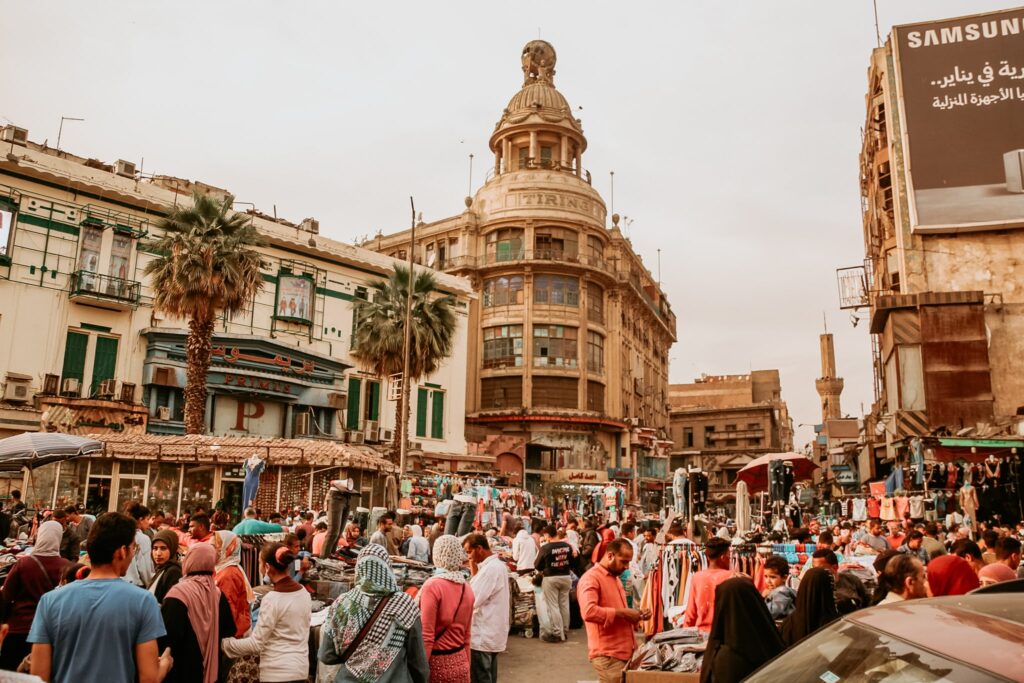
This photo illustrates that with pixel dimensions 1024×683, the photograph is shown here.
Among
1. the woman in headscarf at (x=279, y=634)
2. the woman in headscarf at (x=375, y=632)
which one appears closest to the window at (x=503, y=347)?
the woman in headscarf at (x=279, y=634)

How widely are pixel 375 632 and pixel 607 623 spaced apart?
2493 mm

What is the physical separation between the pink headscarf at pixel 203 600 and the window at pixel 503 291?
139 ft

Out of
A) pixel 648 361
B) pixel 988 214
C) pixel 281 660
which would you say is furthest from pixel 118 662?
pixel 648 361

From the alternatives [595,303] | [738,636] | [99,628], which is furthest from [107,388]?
[595,303]

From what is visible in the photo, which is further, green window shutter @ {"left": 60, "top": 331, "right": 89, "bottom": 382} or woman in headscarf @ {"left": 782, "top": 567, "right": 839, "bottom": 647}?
green window shutter @ {"left": 60, "top": 331, "right": 89, "bottom": 382}

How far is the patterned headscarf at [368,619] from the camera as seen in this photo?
420 cm

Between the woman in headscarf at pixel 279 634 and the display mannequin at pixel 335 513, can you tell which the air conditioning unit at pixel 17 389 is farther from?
the woman in headscarf at pixel 279 634

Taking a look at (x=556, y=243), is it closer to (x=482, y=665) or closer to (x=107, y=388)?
(x=107, y=388)

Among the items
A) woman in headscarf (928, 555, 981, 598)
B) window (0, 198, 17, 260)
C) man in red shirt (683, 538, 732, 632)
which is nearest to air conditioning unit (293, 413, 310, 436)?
window (0, 198, 17, 260)

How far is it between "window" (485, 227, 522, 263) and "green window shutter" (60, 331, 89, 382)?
86.7 ft

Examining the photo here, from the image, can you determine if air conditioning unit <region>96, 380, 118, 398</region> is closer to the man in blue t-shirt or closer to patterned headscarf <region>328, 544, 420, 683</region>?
patterned headscarf <region>328, 544, 420, 683</region>

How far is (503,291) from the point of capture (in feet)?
155

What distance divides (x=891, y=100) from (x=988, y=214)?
222 inches

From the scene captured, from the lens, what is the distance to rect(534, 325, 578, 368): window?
151ft
